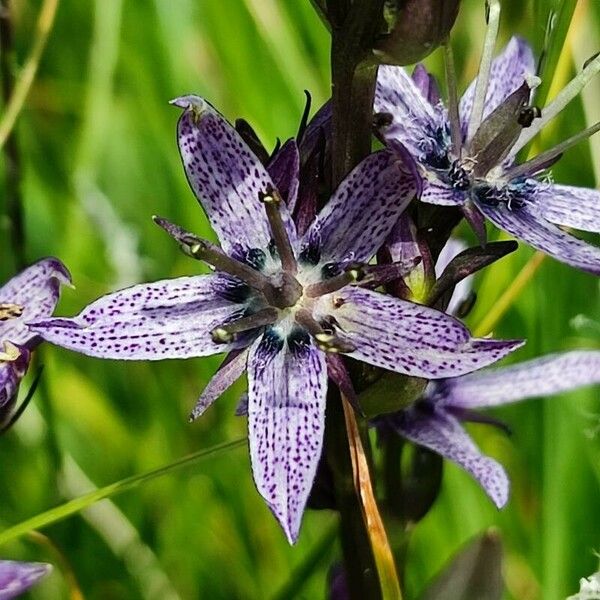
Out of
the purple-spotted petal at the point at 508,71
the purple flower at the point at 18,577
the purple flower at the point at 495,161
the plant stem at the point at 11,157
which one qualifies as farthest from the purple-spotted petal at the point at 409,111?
the plant stem at the point at 11,157

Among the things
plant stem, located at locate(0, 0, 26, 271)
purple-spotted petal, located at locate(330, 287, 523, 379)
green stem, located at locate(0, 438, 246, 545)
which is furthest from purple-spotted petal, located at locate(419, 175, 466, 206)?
plant stem, located at locate(0, 0, 26, 271)

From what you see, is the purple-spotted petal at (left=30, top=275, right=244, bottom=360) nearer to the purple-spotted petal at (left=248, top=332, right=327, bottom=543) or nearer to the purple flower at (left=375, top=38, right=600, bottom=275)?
the purple-spotted petal at (left=248, top=332, right=327, bottom=543)

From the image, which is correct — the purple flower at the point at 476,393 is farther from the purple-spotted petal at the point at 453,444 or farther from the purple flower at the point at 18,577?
the purple flower at the point at 18,577

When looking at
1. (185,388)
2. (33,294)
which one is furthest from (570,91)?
(185,388)

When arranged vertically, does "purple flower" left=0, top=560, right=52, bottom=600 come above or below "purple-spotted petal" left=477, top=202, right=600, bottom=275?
below

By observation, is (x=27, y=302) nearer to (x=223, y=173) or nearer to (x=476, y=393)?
(x=223, y=173)

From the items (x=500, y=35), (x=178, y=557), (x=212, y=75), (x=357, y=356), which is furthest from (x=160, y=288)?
(x=212, y=75)

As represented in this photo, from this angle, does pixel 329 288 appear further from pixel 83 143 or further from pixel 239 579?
pixel 83 143
